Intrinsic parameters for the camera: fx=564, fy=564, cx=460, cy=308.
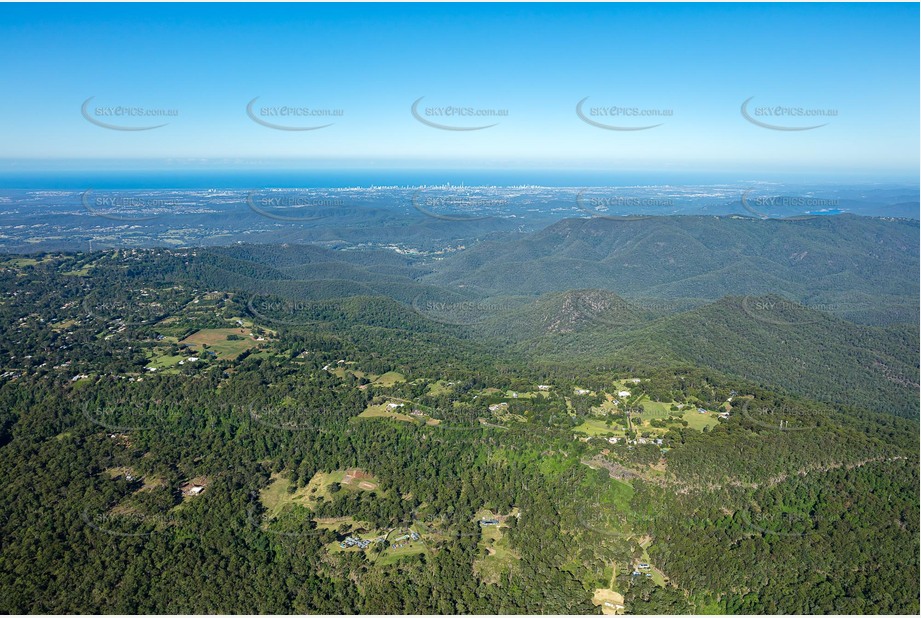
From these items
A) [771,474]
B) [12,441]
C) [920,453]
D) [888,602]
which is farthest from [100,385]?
[920,453]

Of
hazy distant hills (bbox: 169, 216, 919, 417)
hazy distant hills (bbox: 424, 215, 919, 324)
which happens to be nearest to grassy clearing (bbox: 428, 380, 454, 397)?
hazy distant hills (bbox: 169, 216, 919, 417)

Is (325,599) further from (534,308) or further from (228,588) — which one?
(534,308)

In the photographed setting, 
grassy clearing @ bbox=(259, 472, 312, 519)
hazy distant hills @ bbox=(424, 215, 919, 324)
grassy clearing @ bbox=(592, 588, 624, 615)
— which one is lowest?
grassy clearing @ bbox=(592, 588, 624, 615)

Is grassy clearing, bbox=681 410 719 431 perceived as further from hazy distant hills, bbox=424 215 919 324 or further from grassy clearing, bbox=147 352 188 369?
hazy distant hills, bbox=424 215 919 324

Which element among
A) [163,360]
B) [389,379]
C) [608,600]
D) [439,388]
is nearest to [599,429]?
[608,600]

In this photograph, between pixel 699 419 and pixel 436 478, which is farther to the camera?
pixel 699 419

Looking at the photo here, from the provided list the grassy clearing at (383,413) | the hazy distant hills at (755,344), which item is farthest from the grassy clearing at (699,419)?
the grassy clearing at (383,413)

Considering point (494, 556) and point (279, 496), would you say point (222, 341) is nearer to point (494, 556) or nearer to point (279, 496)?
point (279, 496)

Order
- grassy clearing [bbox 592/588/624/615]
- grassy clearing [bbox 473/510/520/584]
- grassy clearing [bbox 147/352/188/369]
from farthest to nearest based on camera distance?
grassy clearing [bbox 147/352/188/369]
grassy clearing [bbox 473/510/520/584]
grassy clearing [bbox 592/588/624/615]

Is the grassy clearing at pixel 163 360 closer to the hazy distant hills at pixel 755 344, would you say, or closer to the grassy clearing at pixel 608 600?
the hazy distant hills at pixel 755 344
